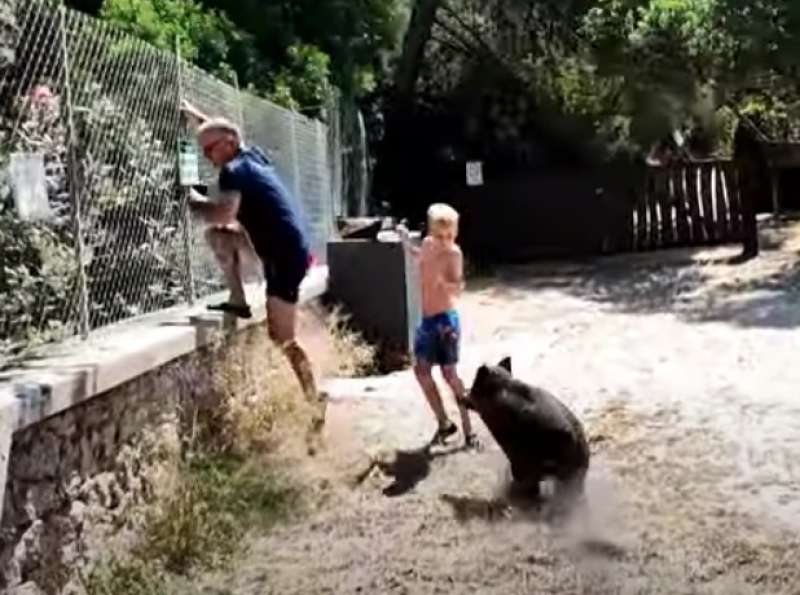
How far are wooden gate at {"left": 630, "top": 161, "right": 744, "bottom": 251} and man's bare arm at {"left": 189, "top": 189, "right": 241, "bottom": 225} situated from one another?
16271 millimetres

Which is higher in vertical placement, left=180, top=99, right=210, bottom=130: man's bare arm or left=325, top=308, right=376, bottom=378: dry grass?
left=180, top=99, right=210, bottom=130: man's bare arm

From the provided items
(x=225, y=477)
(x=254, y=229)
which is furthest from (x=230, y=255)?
(x=225, y=477)

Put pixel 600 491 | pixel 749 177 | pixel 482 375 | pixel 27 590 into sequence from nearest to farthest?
pixel 27 590, pixel 600 491, pixel 482 375, pixel 749 177

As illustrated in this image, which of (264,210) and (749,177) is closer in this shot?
(264,210)

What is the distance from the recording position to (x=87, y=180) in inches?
235

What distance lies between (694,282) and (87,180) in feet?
40.6

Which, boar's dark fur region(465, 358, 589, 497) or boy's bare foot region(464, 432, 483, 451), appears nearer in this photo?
boar's dark fur region(465, 358, 589, 497)

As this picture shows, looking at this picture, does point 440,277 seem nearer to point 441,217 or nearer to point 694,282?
point 441,217

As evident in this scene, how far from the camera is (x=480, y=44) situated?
2189cm

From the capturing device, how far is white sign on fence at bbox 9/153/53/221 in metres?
5.07

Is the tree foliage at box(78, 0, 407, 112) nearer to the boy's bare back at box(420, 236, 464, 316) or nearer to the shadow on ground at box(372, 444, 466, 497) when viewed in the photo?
the boy's bare back at box(420, 236, 464, 316)

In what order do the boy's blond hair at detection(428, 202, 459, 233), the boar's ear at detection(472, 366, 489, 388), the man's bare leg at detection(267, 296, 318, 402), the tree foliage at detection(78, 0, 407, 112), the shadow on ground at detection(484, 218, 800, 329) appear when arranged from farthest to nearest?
the shadow on ground at detection(484, 218, 800, 329)
the tree foliage at detection(78, 0, 407, 112)
the boy's blond hair at detection(428, 202, 459, 233)
the man's bare leg at detection(267, 296, 318, 402)
the boar's ear at detection(472, 366, 489, 388)

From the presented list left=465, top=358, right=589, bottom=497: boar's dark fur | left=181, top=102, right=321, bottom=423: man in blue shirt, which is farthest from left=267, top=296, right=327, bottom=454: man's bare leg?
left=465, top=358, right=589, bottom=497: boar's dark fur

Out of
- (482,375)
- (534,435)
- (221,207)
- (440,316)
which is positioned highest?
(221,207)
